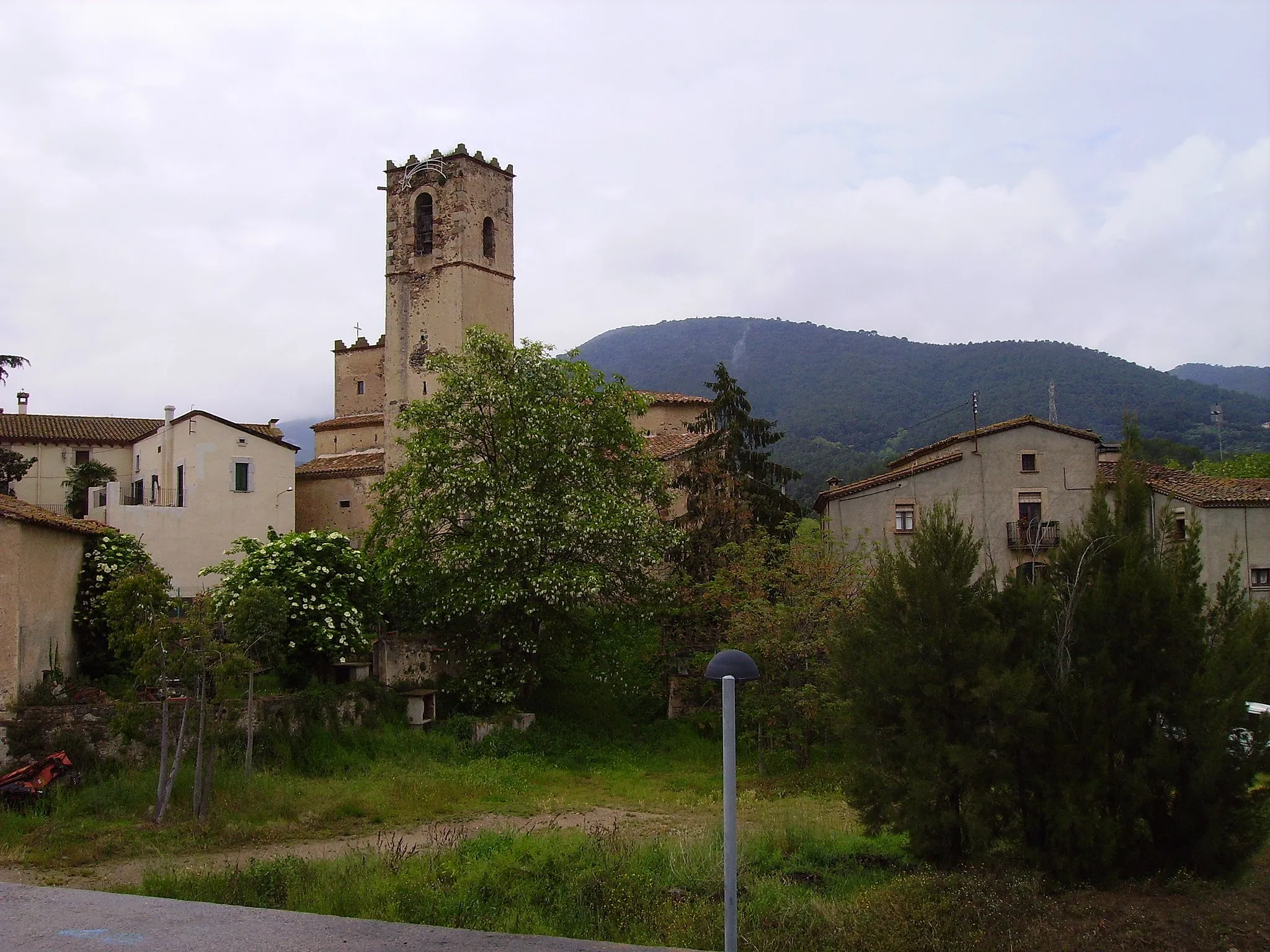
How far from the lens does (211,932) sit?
24.0 ft

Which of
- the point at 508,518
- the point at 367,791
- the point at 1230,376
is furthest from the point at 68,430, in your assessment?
the point at 1230,376

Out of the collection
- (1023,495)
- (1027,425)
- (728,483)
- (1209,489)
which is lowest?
(1023,495)

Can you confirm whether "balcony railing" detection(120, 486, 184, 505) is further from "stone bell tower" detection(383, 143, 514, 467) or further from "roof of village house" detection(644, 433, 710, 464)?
"roof of village house" detection(644, 433, 710, 464)

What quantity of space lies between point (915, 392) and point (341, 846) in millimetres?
105849

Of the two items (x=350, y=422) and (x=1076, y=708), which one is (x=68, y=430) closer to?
(x=350, y=422)

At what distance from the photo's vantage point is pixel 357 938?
23.8 feet

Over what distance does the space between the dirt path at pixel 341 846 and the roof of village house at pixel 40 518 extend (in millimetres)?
7979

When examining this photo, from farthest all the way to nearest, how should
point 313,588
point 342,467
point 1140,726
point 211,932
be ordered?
point 342,467, point 313,588, point 1140,726, point 211,932

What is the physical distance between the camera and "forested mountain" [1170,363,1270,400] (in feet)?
532

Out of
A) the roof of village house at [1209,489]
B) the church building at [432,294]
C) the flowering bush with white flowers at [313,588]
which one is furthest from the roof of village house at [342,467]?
the roof of village house at [1209,489]

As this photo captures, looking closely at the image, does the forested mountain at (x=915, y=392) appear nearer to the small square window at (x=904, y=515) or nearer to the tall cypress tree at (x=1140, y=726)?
the small square window at (x=904, y=515)

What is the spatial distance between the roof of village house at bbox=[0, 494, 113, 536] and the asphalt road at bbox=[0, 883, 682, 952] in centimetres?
1392

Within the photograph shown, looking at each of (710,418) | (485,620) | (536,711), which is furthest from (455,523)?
(710,418)

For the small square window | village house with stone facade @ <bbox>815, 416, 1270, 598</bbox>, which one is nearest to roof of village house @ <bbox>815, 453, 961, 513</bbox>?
village house with stone facade @ <bbox>815, 416, 1270, 598</bbox>
